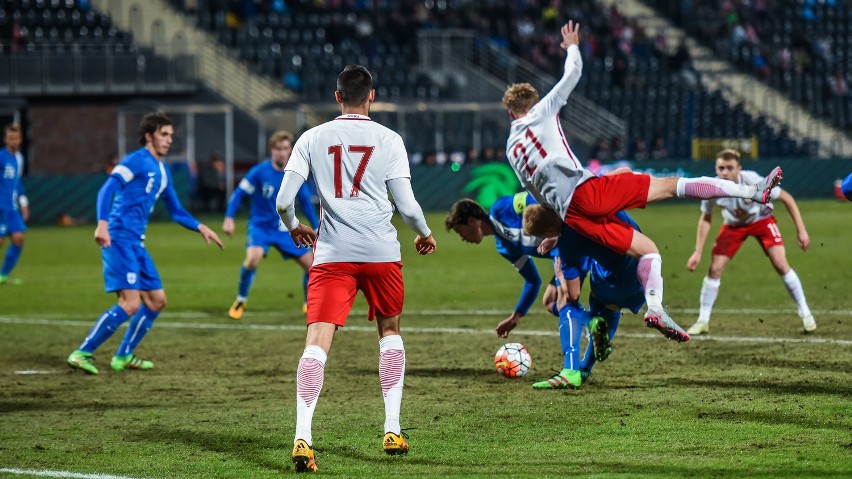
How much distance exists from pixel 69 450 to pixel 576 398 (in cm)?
369

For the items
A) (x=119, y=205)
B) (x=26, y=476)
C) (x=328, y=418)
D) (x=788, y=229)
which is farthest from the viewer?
(x=788, y=229)

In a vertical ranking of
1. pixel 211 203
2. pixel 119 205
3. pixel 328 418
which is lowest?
pixel 211 203

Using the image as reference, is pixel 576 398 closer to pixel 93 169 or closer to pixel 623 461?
pixel 623 461

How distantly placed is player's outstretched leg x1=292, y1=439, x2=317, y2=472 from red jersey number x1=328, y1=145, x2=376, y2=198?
4.76 feet

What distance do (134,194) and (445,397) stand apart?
3.76m

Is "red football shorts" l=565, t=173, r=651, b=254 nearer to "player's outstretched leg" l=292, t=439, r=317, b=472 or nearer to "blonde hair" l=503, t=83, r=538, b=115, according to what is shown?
"blonde hair" l=503, t=83, r=538, b=115

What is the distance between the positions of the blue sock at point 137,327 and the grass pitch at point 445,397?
1.27ft

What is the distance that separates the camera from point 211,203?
36.5 meters

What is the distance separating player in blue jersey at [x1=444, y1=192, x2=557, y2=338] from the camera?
32.9 feet

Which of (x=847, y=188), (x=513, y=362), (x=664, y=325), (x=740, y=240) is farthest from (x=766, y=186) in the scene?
(x=740, y=240)

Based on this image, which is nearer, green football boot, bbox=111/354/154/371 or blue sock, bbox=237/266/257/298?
green football boot, bbox=111/354/154/371

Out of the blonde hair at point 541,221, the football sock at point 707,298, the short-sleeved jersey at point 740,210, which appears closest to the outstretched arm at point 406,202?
the blonde hair at point 541,221

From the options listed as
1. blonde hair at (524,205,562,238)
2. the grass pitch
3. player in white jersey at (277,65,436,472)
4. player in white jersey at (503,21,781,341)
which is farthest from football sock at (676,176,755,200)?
player in white jersey at (277,65,436,472)

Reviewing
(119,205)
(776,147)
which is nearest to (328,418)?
(119,205)
